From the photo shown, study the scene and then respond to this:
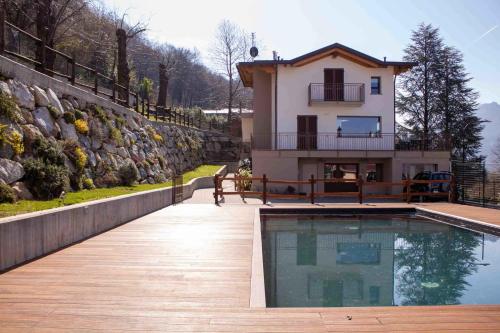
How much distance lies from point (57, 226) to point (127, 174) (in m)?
9.14

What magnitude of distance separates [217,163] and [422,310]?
35072mm

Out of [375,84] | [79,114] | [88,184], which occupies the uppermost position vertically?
[375,84]

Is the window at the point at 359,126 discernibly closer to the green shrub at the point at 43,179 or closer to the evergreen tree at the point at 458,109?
the evergreen tree at the point at 458,109

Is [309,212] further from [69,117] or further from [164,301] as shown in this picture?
[164,301]

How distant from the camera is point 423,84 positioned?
37500 millimetres

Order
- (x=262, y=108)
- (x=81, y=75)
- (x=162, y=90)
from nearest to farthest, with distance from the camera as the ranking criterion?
(x=262, y=108), (x=81, y=75), (x=162, y=90)

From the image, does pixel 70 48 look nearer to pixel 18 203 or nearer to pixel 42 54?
pixel 42 54

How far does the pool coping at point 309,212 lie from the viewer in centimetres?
552

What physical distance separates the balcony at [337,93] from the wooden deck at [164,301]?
1770 centimetres

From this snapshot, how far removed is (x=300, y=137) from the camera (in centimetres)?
2489

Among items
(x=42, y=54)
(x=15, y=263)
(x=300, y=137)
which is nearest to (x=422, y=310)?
(x=15, y=263)

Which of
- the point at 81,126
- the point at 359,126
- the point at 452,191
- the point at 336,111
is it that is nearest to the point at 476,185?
the point at 452,191

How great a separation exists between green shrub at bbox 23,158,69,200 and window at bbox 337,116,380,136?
58.4 feet

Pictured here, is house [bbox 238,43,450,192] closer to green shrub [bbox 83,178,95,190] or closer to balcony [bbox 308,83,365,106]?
balcony [bbox 308,83,365,106]
